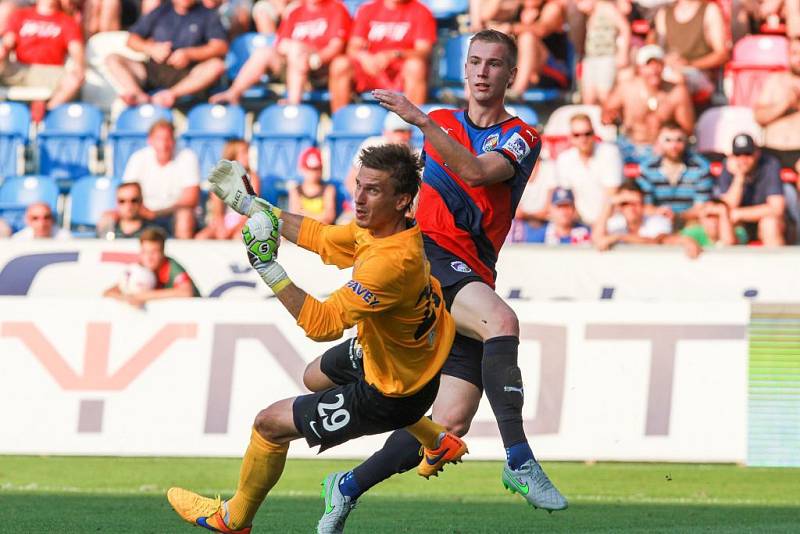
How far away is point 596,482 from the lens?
9984mm

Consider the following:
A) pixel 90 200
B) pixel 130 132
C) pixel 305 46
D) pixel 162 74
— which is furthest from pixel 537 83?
pixel 90 200

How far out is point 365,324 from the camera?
5.67 meters

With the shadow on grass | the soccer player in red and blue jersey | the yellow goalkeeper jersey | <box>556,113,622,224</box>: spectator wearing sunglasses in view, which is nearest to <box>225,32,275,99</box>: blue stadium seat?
<box>556,113,622,224</box>: spectator wearing sunglasses

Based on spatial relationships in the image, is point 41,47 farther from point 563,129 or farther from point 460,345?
point 460,345

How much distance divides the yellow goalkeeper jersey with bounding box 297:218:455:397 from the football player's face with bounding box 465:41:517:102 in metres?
1.07

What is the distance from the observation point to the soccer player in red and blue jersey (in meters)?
6.28

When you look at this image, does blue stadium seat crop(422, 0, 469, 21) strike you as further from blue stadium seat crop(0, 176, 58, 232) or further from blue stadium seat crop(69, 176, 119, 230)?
blue stadium seat crop(0, 176, 58, 232)

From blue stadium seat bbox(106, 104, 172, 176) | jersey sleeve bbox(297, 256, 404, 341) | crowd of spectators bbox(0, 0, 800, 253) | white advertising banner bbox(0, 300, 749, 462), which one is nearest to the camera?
jersey sleeve bbox(297, 256, 404, 341)

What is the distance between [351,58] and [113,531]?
8745mm

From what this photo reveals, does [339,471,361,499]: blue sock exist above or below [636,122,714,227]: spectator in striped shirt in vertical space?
below

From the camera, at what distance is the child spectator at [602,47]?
567 inches

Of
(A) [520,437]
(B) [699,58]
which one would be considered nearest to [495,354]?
(A) [520,437]

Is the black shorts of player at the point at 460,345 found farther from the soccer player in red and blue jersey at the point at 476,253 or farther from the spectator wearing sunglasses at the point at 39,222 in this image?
the spectator wearing sunglasses at the point at 39,222

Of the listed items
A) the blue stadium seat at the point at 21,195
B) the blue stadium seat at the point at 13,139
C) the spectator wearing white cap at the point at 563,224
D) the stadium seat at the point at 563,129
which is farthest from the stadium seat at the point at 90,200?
the stadium seat at the point at 563,129
